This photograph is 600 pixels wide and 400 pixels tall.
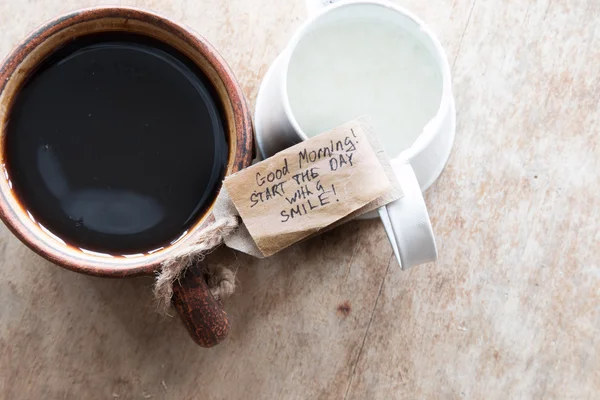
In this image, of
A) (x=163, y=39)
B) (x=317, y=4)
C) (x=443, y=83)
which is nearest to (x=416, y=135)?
(x=443, y=83)

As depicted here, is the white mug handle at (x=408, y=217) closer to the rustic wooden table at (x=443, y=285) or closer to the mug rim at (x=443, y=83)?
the mug rim at (x=443, y=83)

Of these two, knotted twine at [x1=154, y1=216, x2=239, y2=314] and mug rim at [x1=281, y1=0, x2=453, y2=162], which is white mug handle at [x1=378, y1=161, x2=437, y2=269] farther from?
knotted twine at [x1=154, y1=216, x2=239, y2=314]

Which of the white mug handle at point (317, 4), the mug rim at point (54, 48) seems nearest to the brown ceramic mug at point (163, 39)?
the mug rim at point (54, 48)

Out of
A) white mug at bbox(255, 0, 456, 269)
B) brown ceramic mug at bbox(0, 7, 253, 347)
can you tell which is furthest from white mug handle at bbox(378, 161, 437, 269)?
brown ceramic mug at bbox(0, 7, 253, 347)

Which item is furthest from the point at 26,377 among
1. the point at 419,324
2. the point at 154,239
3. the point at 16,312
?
the point at 419,324

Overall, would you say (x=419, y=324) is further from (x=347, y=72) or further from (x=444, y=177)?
(x=347, y=72)

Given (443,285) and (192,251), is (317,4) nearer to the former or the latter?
(192,251)
